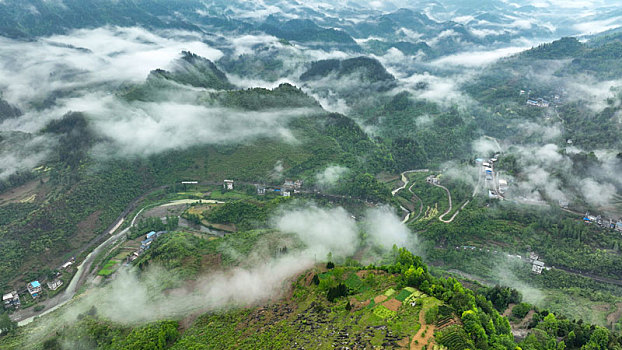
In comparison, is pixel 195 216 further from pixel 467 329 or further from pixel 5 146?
pixel 467 329

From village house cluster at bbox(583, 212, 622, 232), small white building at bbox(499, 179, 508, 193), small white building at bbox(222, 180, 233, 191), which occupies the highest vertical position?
small white building at bbox(222, 180, 233, 191)

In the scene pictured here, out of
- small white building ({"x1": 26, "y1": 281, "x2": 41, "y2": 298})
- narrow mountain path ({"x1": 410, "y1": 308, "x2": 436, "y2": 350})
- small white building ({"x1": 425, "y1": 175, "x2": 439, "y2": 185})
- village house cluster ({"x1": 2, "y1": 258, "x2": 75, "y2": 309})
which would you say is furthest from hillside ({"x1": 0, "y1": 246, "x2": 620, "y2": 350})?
small white building ({"x1": 425, "y1": 175, "x2": 439, "y2": 185})

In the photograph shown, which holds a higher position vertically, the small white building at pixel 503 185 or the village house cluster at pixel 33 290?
the village house cluster at pixel 33 290

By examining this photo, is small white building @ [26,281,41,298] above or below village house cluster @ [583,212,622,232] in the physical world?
above

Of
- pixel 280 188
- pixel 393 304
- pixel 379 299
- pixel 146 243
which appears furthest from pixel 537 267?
pixel 146 243

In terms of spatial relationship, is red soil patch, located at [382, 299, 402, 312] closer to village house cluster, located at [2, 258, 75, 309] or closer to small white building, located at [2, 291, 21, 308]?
village house cluster, located at [2, 258, 75, 309]

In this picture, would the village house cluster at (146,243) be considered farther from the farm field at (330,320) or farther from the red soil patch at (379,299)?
the red soil patch at (379,299)

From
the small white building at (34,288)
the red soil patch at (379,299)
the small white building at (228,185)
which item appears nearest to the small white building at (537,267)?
the red soil patch at (379,299)

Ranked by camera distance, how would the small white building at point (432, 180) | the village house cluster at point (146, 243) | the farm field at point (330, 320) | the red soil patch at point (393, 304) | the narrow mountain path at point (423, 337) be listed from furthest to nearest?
the small white building at point (432, 180)
the village house cluster at point (146, 243)
the red soil patch at point (393, 304)
the farm field at point (330, 320)
the narrow mountain path at point (423, 337)

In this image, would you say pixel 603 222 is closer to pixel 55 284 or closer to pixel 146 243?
pixel 146 243
